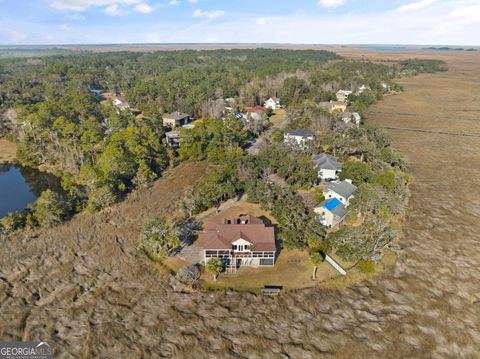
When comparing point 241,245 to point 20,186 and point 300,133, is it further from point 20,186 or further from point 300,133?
point 20,186

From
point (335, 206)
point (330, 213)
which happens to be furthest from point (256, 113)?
point (330, 213)

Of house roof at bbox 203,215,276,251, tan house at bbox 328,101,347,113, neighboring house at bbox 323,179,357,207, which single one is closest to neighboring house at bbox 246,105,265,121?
tan house at bbox 328,101,347,113

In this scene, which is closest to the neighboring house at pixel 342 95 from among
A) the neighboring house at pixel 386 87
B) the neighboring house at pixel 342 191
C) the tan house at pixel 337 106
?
the tan house at pixel 337 106

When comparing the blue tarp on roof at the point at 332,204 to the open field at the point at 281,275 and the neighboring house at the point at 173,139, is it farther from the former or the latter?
the neighboring house at the point at 173,139

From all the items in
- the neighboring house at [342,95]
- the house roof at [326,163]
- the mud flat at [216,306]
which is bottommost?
the mud flat at [216,306]

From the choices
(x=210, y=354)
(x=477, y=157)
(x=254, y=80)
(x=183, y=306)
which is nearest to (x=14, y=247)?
(x=183, y=306)

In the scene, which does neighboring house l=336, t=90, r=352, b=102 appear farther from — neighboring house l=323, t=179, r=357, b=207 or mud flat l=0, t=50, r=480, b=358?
mud flat l=0, t=50, r=480, b=358

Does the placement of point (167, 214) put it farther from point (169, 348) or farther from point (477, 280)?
point (477, 280)
